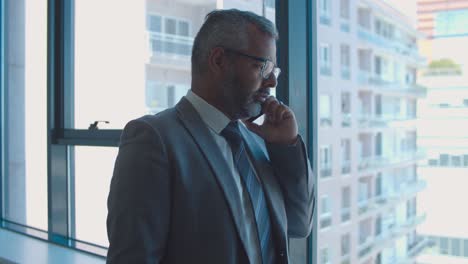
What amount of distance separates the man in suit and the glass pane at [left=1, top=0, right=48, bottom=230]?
2.60 meters

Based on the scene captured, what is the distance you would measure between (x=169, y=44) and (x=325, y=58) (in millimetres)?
957

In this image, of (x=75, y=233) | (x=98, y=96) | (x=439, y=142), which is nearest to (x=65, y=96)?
(x=98, y=96)

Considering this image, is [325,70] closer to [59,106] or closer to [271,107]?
[271,107]

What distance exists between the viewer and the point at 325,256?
6.68ft

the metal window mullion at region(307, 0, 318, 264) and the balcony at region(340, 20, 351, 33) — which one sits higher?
the balcony at region(340, 20, 351, 33)

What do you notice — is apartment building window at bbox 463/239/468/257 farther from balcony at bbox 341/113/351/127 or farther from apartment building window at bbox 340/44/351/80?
apartment building window at bbox 340/44/351/80

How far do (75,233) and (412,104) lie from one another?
2.43 metres

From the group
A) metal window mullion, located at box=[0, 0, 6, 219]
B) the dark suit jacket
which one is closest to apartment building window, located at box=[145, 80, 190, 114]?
the dark suit jacket

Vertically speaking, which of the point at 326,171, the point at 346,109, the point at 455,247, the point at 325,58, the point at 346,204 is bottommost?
the point at 455,247

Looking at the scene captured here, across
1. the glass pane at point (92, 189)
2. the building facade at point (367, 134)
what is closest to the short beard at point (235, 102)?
the building facade at point (367, 134)

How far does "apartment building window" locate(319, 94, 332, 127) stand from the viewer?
2018 mm

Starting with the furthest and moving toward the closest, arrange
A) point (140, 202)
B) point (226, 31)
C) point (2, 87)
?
point (2, 87) → point (226, 31) → point (140, 202)

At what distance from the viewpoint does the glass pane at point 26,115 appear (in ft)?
11.7

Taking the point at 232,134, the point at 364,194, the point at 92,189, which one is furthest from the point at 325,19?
the point at 92,189
